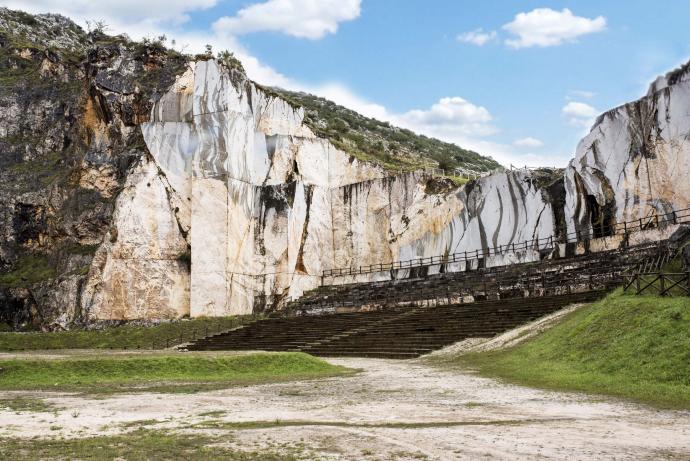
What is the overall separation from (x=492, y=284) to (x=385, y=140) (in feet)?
185

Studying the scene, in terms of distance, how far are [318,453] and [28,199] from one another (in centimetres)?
4672

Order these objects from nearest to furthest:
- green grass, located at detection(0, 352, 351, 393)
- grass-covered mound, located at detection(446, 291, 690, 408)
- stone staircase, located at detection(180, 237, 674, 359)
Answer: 1. grass-covered mound, located at detection(446, 291, 690, 408)
2. green grass, located at detection(0, 352, 351, 393)
3. stone staircase, located at detection(180, 237, 674, 359)

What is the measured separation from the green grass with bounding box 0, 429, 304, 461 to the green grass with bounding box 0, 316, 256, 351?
90.4 ft

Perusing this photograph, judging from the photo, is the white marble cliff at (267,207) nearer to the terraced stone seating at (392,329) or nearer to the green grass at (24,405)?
the terraced stone seating at (392,329)

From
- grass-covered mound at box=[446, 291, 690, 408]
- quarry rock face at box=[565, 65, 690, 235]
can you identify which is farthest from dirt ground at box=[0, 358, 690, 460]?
quarry rock face at box=[565, 65, 690, 235]

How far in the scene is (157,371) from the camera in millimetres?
17906

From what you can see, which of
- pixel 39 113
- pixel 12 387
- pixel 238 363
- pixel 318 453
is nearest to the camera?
pixel 318 453

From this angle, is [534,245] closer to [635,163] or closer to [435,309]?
[635,163]

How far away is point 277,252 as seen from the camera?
144ft

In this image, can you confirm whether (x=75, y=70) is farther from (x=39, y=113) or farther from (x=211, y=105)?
(x=211, y=105)

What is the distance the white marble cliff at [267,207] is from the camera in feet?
128

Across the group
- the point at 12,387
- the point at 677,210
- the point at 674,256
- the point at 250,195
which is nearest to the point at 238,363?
the point at 12,387

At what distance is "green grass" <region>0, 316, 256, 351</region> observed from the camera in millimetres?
35562

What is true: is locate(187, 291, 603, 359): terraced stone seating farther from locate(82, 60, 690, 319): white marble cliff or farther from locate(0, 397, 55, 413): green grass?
locate(0, 397, 55, 413): green grass
